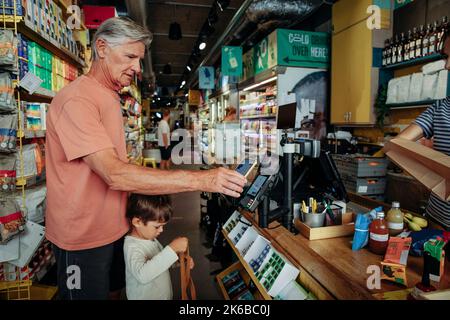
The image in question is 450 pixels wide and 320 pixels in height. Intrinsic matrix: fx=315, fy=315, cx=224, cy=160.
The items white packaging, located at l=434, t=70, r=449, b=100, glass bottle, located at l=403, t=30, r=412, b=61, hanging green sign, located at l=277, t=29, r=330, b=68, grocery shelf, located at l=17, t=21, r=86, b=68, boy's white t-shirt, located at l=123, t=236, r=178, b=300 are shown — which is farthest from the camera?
hanging green sign, located at l=277, t=29, r=330, b=68

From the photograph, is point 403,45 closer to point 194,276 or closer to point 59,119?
point 194,276

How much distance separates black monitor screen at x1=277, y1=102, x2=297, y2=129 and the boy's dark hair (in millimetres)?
750

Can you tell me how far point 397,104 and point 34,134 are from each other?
3970 millimetres

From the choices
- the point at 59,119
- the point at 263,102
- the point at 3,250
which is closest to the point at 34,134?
Answer: the point at 3,250

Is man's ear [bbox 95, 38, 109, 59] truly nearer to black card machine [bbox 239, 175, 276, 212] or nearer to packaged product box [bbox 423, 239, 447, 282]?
black card machine [bbox 239, 175, 276, 212]

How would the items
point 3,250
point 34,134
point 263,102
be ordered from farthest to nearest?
1. point 263,102
2. point 34,134
3. point 3,250

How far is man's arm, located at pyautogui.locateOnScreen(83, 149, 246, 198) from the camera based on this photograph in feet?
3.78

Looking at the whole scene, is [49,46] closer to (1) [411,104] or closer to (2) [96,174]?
(2) [96,174]

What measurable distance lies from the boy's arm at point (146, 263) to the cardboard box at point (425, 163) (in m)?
1.14

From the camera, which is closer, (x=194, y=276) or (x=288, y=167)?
(x=288, y=167)

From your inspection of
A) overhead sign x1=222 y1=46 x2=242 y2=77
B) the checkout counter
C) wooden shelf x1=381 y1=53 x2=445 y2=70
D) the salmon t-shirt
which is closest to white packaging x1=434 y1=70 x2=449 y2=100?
wooden shelf x1=381 y1=53 x2=445 y2=70

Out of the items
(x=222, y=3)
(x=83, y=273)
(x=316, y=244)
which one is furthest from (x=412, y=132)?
(x=222, y=3)

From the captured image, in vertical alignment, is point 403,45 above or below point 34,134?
above
